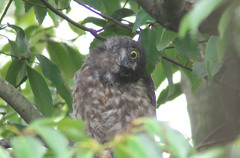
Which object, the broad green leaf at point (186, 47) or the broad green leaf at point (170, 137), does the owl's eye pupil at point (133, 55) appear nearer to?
the broad green leaf at point (186, 47)

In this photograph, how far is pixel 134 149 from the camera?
1.65 metres

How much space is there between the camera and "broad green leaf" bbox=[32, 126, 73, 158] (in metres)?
1.62

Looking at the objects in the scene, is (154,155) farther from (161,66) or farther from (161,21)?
(161,66)

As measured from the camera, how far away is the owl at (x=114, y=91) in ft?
15.0

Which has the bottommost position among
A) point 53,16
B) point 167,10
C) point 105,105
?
point 105,105

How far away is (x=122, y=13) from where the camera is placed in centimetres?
423

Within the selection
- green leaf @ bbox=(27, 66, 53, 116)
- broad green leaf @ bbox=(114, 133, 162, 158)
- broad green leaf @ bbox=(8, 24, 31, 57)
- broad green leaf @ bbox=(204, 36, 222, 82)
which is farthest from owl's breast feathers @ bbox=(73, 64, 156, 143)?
broad green leaf @ bbox=(114, 133, 162, 158)

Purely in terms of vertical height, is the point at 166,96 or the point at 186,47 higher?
the point at 186,47

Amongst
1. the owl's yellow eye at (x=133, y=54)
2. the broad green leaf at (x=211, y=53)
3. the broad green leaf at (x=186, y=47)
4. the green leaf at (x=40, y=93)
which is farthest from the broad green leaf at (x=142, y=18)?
the owl's yellow eye at (x=133, y=54)

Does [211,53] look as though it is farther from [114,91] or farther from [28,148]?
[114,91]

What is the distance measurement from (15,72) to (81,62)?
1.01m

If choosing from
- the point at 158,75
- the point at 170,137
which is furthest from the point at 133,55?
the point at 170,137

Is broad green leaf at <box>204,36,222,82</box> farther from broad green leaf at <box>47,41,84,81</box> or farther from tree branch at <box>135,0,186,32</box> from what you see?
broad green leaf at <box>47,41,84,81</box>

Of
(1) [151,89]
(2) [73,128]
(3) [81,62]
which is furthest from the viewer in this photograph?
(3) [81,62]
